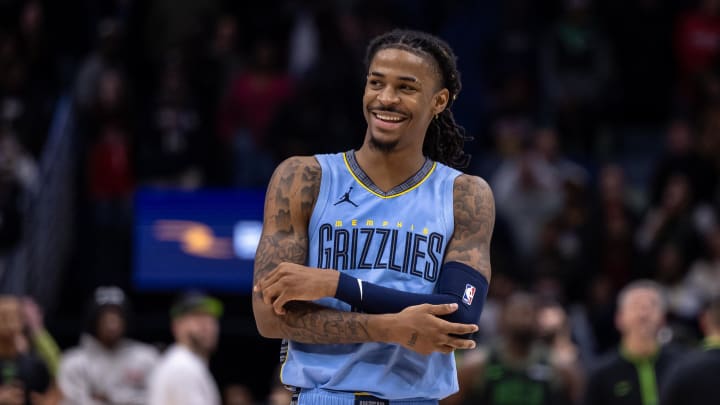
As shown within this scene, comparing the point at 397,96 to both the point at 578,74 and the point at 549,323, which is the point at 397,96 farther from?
the point at 578,74

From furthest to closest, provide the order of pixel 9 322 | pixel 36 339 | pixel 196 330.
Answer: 1. pixel 36 339
2. pixel 196 330
3. pixel 9 322

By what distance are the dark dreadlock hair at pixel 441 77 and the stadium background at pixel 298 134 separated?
20.2 ft

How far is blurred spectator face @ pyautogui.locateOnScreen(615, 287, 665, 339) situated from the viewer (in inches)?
361

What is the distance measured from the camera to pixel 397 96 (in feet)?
14.5

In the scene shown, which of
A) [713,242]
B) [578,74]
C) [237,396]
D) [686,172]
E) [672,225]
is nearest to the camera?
[237,396]

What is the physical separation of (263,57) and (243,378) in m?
3.69

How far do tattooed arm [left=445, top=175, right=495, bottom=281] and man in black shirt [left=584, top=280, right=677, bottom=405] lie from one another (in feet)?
15.9

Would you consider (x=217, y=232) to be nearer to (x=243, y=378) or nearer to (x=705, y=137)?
(x=243, y=378)

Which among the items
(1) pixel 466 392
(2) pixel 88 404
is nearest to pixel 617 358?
(1) pixel 466 392

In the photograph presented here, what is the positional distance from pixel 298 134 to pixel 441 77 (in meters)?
8.22

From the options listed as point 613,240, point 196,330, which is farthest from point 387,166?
point 613,240

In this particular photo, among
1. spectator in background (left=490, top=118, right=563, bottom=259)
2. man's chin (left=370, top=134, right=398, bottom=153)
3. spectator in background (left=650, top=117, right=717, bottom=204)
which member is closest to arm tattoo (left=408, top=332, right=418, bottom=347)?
man's chin (left=370, top=134, right=398, bottom=153)

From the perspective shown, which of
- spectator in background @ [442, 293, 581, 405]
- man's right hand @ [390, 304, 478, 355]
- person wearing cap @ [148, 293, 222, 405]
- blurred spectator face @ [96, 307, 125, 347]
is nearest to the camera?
man's right hand @ [390, 304, 478, 355]

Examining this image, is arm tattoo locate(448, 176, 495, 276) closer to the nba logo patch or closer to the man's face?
the nba logo patch
